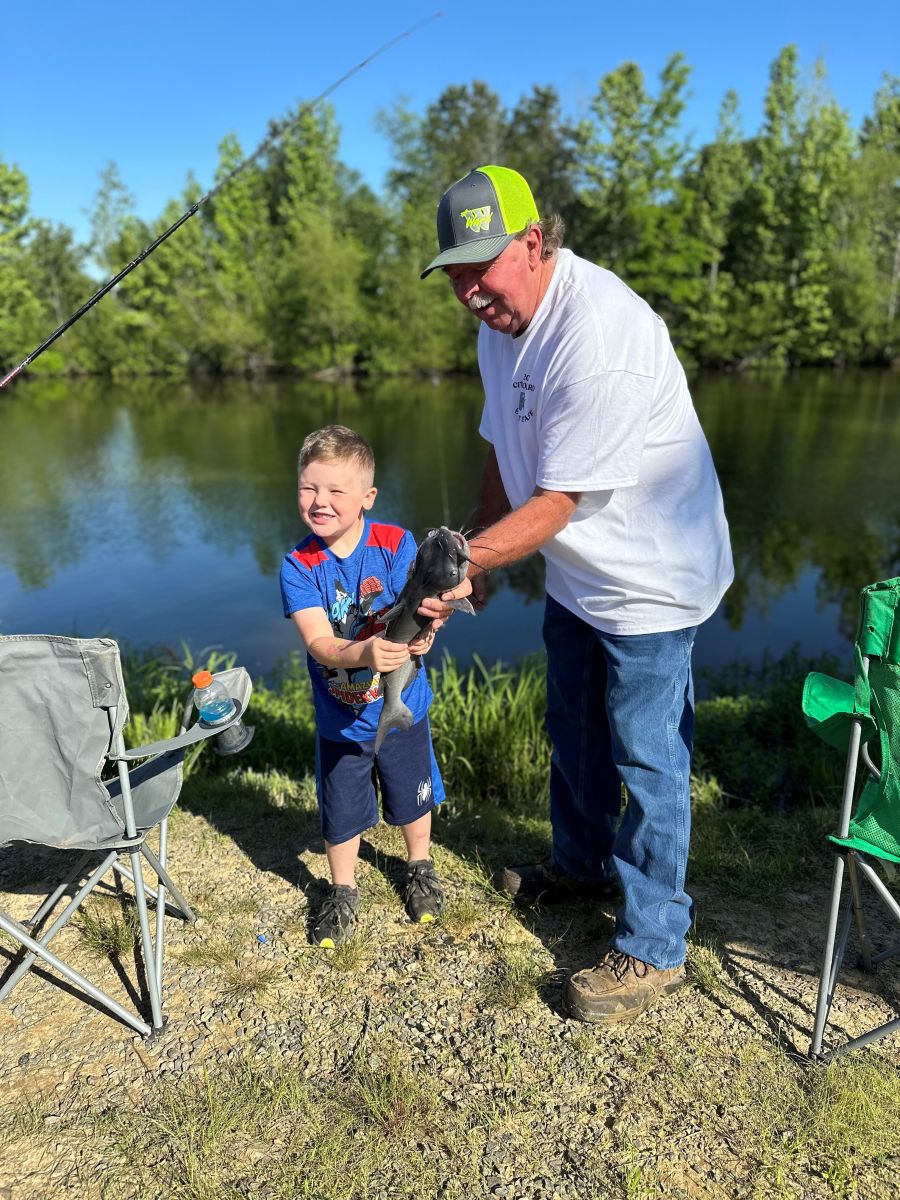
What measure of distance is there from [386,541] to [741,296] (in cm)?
4444

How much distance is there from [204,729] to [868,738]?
1.99 meters

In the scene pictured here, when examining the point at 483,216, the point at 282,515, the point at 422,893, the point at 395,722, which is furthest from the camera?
the point at 282,515

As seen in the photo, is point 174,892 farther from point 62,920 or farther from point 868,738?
point 868,738

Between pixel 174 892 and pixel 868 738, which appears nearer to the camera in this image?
pixel 868 738

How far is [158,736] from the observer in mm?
5426

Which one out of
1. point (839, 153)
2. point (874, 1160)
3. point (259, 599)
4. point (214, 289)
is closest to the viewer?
point (874, 1160)

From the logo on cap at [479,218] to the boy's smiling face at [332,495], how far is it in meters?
0.84

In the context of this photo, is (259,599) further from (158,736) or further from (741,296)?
(741,296)

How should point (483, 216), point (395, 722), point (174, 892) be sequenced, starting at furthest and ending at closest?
1. point (174, 892)
2. point (395, 722)
3. point (483, 216)

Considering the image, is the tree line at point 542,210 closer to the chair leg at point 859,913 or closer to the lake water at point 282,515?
the lake water at point 282,515

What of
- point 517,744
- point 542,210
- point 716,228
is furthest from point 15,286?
point 517,744

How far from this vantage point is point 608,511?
97.3 inches

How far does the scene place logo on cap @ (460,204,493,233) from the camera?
7.61 feet

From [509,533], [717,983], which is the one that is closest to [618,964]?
[717,983]
